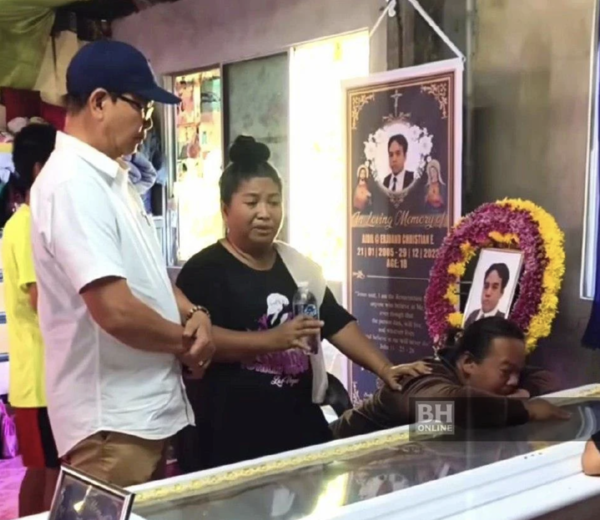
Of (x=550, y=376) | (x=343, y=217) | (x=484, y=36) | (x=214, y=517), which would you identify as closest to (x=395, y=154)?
(x=343, y=217)

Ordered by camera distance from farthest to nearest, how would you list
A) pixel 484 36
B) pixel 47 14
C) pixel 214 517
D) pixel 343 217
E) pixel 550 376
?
pixel 343 217 → pixel 484 36 → pixel 550 376 → pixel 47 14 → pixel 214 517

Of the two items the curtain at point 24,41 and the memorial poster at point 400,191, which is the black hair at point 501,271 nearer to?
the memorial poster at point 400,191

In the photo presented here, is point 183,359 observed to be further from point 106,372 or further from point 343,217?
point 343,217

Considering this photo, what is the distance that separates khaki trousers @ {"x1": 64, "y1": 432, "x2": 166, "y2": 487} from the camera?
38.9 inches

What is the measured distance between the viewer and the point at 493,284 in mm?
1766

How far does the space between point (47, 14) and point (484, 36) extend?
1.01 m

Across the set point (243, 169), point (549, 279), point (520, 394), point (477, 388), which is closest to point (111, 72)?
point (243, 169)

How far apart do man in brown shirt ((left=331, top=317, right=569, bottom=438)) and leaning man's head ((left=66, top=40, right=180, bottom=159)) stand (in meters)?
0.66

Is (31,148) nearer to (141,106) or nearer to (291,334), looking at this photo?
(141,106)

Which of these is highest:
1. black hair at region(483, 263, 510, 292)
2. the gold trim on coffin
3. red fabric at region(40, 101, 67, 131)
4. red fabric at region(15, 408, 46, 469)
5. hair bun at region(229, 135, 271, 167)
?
red fabric at region(40, 101, 67, 131)

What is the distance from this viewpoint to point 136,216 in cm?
102

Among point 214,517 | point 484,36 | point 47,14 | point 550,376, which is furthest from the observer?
point 484,36

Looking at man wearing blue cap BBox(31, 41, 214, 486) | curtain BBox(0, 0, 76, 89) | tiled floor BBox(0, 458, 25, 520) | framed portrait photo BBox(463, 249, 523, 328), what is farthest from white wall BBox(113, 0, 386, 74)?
tiled floor BBox(0, 458, 25, 520)

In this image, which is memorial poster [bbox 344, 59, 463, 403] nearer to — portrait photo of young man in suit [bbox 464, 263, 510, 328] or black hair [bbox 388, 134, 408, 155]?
black hair [bbox 388, 134, 408, 155]
